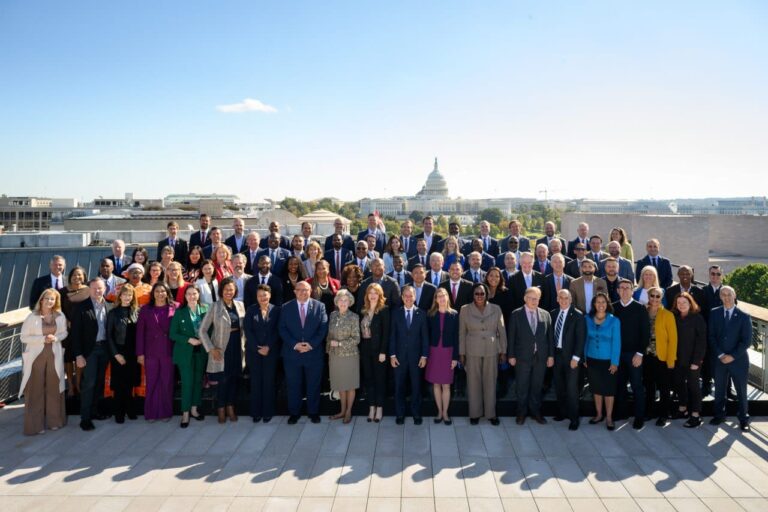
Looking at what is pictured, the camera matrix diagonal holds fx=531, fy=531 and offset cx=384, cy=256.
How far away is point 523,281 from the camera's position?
310 inches

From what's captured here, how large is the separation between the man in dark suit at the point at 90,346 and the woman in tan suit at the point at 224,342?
4.43 feet

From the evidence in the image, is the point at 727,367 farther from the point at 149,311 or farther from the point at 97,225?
the point at 97,225

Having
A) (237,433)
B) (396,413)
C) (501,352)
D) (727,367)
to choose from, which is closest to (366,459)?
(396,413)

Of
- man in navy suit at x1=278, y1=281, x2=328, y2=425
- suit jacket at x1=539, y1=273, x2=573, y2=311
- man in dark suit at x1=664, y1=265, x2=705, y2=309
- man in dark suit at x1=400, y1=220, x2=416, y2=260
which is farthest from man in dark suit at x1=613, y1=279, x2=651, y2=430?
man in dark suit at x1=400, y1=220, x2=416, y2=260

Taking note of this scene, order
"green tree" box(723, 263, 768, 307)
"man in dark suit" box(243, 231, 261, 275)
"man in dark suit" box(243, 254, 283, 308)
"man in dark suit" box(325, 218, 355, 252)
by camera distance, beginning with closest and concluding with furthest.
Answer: "man in dark suit" box(243, 254, 283, 308), "man in dark suit" box(243, 231, 261, 275), "man in dark suit" box(325, 218, 355, 252), "green tree" box(723, 263, 768, 307)

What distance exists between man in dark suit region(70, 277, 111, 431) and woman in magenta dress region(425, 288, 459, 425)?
4.21 m

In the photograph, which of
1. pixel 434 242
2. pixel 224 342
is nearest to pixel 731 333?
pixel 434 242

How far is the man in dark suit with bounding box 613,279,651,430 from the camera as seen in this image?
660 centimetres

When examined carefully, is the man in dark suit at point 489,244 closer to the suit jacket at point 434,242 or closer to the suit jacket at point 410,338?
the suit jacket at point 434,242

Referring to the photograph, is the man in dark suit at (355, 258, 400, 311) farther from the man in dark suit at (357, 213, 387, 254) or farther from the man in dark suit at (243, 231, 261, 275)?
the man in dark suit at (357, 213, 387, 254)

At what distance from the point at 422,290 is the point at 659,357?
3.11 meters

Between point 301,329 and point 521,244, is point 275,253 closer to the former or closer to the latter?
point 301,329

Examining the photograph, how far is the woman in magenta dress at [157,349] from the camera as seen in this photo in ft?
22.2

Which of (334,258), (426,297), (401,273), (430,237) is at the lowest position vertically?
(426,297)
